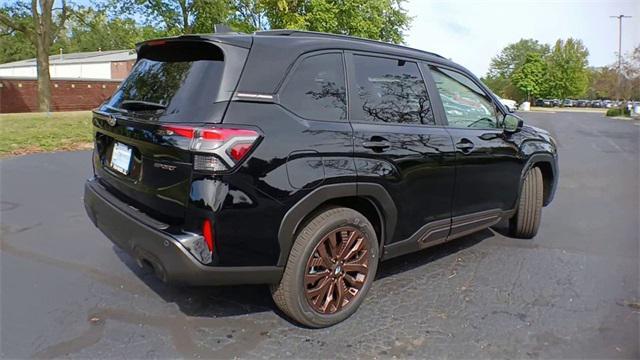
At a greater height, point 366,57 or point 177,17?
point 177,17

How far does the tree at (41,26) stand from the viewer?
2266 centimetres

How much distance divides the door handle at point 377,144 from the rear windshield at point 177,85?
0.97 m


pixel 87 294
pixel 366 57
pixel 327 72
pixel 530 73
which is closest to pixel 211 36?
pixel 327 72

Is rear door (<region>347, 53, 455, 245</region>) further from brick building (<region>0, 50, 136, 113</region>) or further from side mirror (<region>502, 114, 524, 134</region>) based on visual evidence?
brick building (<region>0, 50, 136, 113</region>)

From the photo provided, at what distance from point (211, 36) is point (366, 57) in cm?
113

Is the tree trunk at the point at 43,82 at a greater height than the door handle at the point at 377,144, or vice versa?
the tree trunk at the point at 43,82

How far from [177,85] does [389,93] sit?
1492 millimetres

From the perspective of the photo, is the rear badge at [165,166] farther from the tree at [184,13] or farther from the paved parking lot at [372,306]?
the tree at [184,13]

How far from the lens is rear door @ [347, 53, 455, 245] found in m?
3.20

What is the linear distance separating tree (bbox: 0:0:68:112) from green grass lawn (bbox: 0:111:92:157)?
32.0 ft

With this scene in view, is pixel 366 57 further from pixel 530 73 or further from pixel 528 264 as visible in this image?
pixel 530 73

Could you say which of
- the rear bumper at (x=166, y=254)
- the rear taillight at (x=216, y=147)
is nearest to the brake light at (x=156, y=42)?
the rear taillight at (x=216, y=147)

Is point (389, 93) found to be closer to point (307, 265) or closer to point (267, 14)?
point (307, 265)

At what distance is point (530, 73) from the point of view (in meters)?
81.5
